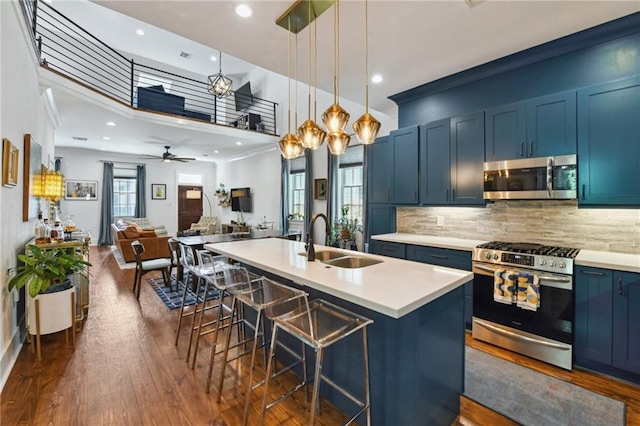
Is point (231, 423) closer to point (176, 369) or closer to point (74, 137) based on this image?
point (176, 369)

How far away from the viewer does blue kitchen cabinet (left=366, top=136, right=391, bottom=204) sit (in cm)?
403

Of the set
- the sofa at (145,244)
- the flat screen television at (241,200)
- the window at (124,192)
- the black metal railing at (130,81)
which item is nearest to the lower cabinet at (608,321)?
the sofa at (145,244)

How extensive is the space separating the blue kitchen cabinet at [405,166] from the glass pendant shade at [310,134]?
5.90ft

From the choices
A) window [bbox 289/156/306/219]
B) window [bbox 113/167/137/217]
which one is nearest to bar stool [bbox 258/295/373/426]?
window [bbox 289/156/306/219]

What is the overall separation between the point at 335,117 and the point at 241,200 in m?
7.59

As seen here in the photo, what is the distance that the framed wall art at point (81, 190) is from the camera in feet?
28.2

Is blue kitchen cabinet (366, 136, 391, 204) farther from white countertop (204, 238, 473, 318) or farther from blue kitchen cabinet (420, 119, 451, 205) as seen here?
white countertop (204, 238, 473, 318)

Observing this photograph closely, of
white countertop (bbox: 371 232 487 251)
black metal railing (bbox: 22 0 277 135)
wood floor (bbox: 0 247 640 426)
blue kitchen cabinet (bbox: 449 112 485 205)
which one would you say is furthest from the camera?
black metal railing (bbox: 22 0 277 135)

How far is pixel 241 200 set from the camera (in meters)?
9.23

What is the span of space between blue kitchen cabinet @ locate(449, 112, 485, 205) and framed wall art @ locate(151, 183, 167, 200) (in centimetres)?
999

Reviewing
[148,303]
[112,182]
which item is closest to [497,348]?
[148,303]

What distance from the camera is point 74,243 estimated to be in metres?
3.05

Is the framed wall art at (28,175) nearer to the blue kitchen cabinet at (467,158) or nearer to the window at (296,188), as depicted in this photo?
the blue kitchen cabinet at (467,158)

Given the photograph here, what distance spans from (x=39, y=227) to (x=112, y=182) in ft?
21.5
